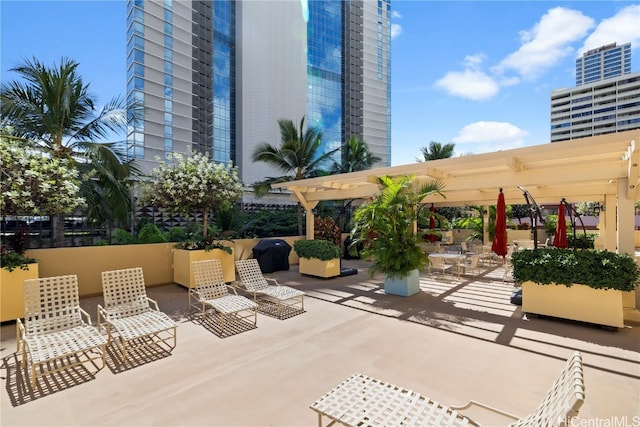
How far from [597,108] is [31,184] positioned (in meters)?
122

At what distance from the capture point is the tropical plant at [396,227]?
7891mm

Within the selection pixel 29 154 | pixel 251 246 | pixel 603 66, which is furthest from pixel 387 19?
pixel 603 66

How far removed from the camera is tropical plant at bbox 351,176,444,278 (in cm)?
789

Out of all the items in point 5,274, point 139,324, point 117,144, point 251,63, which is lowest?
point 139,324

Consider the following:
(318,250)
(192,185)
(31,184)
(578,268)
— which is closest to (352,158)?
(318,250)

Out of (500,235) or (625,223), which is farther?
(500,235)

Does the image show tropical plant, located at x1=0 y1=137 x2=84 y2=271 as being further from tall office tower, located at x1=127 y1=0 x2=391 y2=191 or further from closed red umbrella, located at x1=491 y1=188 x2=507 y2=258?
tall office tower, located at x1=127 y1=0 x2=391 y2=191

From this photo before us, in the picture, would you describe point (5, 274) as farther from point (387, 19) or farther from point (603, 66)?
point (603, 66)

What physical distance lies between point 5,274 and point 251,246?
22.8 feet

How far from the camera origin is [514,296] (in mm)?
A: 7285

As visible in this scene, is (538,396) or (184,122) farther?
(184,122)

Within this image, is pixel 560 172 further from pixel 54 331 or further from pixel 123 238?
pixel 123 238

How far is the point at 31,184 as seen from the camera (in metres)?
5.94

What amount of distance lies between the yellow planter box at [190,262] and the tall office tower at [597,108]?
106954 millimetres
